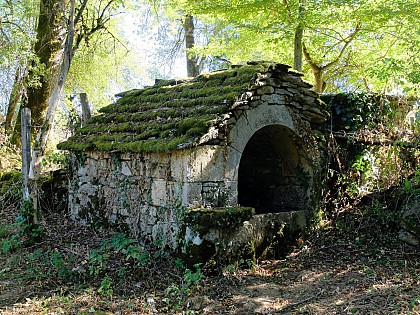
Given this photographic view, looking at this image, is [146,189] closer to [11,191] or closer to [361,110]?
[361,110]

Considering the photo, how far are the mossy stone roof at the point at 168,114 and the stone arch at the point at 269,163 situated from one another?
444 mm

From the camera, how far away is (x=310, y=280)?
17.4 feet

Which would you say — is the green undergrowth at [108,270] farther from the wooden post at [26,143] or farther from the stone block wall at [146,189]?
the wooden post at [26,143]

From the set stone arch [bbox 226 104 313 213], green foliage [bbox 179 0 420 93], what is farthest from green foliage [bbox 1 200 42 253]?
green foliage [bbox 179 0 420 93]

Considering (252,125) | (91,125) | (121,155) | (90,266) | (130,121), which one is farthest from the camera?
(91,125)

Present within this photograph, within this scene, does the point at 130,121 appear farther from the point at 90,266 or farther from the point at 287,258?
the point at 287,258

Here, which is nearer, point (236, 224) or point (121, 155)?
point (236, 224)

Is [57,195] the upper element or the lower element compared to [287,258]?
upper

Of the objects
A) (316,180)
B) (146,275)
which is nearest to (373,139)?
(316,180)

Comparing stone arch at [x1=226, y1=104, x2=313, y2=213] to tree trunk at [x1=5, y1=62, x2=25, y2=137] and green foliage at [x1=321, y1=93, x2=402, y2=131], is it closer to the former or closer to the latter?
green foliage at [x1=321, y1=93, x2=402, y2=131]

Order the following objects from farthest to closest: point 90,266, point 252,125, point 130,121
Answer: point 130,121 < point 252,125 < point 90,266

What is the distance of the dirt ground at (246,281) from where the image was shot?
455 cm

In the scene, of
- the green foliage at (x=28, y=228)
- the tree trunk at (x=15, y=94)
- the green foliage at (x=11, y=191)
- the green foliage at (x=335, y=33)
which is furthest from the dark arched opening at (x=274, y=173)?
the tree trunk at (x=15, y=94)

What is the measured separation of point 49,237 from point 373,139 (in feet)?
17.7
